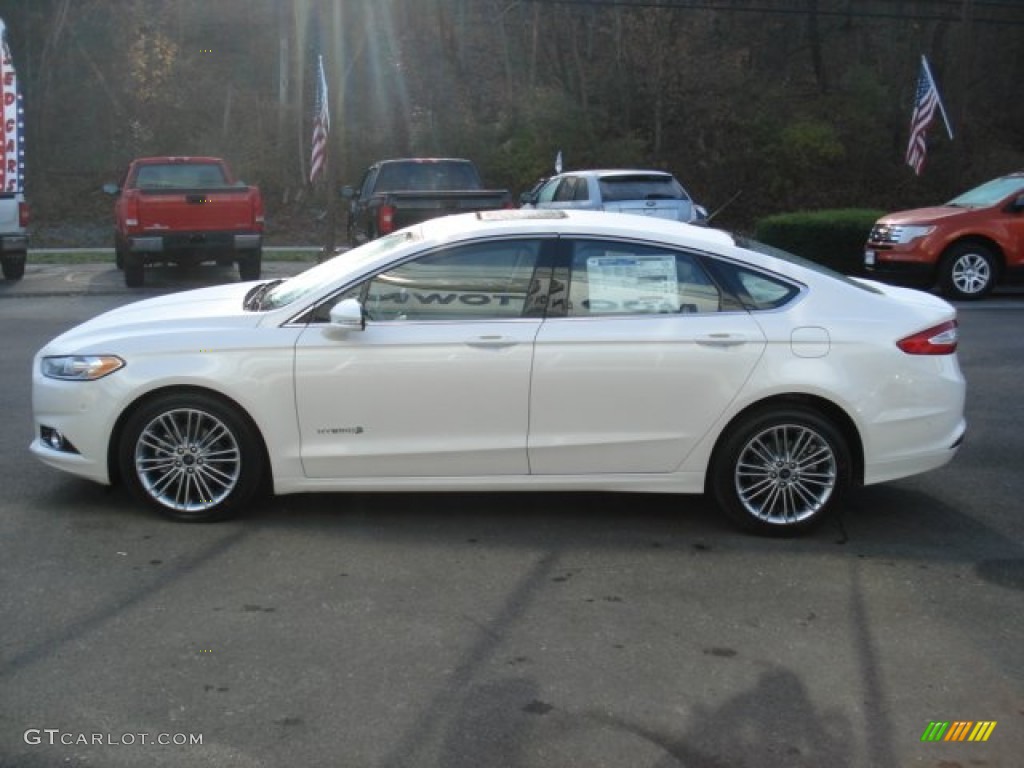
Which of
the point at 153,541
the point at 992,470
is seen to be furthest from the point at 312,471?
the point at 992,470

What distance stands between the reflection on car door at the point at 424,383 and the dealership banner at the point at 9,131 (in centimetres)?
1616

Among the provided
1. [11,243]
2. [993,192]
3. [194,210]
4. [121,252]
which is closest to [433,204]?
[194,210]

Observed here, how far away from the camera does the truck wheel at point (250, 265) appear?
18.1m

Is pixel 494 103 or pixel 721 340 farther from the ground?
pixel 494 103

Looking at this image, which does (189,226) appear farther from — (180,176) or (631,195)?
(631,195)

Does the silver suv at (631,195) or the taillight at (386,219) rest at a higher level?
the silver suv at (631,195)

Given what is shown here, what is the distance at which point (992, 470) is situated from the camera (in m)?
7.35

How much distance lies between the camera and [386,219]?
1700 centimetres

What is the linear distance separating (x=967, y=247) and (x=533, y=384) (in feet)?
39.9

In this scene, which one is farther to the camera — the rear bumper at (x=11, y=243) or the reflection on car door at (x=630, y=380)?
the rear bumper at (x=11, y=243)

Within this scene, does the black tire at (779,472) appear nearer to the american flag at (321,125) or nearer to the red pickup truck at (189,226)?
the red pickup truck at (189,226)

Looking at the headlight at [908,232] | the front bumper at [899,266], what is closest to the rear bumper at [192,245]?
the front bumper at [899,266]

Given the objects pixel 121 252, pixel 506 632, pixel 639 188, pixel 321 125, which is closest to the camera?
pixel 506 632

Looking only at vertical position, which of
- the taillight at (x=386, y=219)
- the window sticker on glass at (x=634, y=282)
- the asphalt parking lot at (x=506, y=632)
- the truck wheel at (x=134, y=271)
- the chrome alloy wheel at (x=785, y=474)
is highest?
the window sticker on glass at (x=634, y=282)
